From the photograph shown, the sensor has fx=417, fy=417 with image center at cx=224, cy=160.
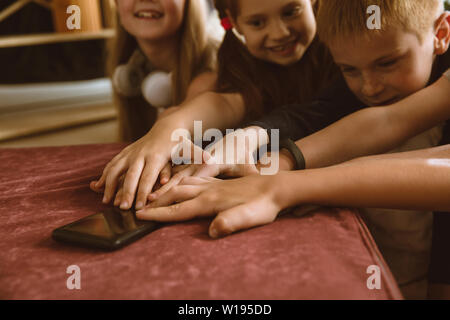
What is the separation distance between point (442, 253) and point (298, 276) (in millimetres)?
415

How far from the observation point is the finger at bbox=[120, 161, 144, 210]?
0.63m

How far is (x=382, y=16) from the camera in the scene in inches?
31.1

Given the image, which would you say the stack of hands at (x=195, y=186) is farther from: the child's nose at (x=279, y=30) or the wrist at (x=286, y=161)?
the child's nose at (x=279, y=30)

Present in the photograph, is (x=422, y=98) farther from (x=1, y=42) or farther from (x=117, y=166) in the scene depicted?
(x=1, y=42)

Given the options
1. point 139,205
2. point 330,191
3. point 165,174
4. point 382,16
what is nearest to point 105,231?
point 139,205

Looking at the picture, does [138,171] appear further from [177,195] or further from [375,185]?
[375,185]

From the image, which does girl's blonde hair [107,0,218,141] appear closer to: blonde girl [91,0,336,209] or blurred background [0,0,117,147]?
blonde girl [91,0,336,209]

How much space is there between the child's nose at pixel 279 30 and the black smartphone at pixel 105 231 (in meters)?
0.65

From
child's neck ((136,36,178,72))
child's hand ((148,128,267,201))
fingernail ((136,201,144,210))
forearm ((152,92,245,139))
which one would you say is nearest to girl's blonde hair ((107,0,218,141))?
child's neck ((136,36,178,72))

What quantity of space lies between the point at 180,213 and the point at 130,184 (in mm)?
131

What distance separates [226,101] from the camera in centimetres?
107

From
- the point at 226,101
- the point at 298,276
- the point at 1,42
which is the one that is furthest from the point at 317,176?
the point at 1,42

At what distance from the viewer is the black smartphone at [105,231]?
1.68ft

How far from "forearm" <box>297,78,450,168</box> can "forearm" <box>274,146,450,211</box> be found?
0.64ft
